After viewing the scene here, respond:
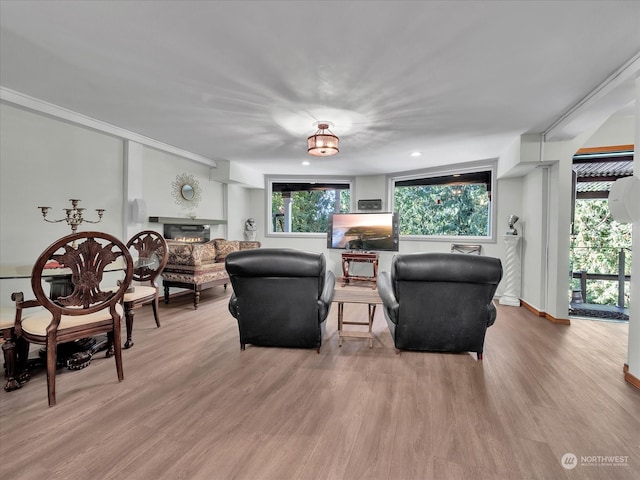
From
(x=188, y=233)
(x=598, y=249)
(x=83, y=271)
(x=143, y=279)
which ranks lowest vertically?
(x=143, y=279)

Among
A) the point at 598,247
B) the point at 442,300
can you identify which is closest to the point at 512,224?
the point at 598,247

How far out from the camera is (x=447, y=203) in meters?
5.74

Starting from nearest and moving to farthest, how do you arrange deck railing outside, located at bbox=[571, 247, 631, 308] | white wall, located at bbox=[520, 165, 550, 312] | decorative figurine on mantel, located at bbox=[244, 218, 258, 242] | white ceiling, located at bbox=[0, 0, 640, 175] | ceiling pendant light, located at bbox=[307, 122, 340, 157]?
white ceiling, located at bbox=[0, 0, 640, 175] < ceiling pendant light, located at bbox=[307, 122, 340, 157] < white wall, located at bbox=[520, 165, 550, 312] < deck railing outside, located at bbox=[571, 247, 631, 308] < decorative figurine on mantel, located at bbox=[244, 218, 258, 242]

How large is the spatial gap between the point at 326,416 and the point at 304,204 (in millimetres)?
5542

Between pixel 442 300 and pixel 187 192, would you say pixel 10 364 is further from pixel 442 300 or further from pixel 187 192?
pixel 187 192

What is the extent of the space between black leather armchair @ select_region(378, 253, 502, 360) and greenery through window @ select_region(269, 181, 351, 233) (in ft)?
14.6

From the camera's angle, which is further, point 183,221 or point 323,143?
point 183,221

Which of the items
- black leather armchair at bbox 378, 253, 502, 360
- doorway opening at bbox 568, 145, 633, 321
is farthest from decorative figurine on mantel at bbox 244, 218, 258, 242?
doorway opening at bbox 568, 145, 633, 321

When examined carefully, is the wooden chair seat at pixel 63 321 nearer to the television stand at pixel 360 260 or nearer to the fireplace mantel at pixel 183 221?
the fireplace mantel at pixel 183 221

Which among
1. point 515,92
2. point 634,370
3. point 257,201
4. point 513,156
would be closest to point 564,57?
point 515,92

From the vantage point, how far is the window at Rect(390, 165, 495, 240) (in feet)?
17.3

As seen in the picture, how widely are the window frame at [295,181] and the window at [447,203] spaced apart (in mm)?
963

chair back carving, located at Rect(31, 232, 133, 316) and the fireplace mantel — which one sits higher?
the fireplace mantel

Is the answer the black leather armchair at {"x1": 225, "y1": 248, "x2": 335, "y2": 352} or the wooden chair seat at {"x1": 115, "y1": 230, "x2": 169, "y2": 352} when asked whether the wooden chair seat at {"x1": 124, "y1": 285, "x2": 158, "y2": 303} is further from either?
the black leather armchair at {"x1": 225, "y1": 248, "x2": 335, "y2": 352}
